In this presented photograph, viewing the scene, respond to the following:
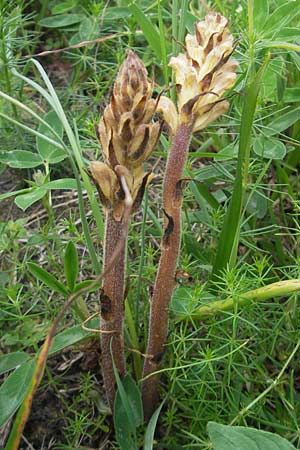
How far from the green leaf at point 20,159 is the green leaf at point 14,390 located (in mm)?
556

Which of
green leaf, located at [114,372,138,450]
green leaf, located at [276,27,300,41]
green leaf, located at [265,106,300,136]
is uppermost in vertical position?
green leaf, located at [276,27,300,41]

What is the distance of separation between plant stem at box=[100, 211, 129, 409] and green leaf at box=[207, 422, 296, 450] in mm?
328

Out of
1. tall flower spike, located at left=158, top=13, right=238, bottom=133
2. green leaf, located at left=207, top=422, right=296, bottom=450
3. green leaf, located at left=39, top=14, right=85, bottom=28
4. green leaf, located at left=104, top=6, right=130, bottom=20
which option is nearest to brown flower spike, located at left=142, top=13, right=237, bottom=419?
Result: tall flower spike, located at left=158, top=13, right=238, bottom=133

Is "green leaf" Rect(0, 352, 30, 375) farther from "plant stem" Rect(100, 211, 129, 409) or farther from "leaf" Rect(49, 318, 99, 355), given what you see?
"plant stem" Rect(100, 211, 129, 409)

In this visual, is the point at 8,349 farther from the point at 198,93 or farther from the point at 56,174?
the point at 198,93

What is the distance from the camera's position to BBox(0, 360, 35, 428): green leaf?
146 cm

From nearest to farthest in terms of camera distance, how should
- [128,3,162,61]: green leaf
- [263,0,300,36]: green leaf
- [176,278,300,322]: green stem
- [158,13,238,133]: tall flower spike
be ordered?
[158,13,238,133]: tall flower spike < [176,278,300,322]: green stem < [263,0,300,36]: green leaf < [128,3,162,61]: green leaf

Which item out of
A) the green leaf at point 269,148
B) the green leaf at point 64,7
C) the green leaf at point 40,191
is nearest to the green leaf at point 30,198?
the green leaf at point 40,191

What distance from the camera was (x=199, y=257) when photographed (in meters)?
1.79

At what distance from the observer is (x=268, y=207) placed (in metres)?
1.92

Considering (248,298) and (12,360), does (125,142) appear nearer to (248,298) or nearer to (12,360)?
(248,298)

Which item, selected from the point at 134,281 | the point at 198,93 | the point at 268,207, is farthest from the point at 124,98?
the point at 268,207

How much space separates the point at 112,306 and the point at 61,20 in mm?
1495

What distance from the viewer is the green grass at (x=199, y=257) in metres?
1.51
